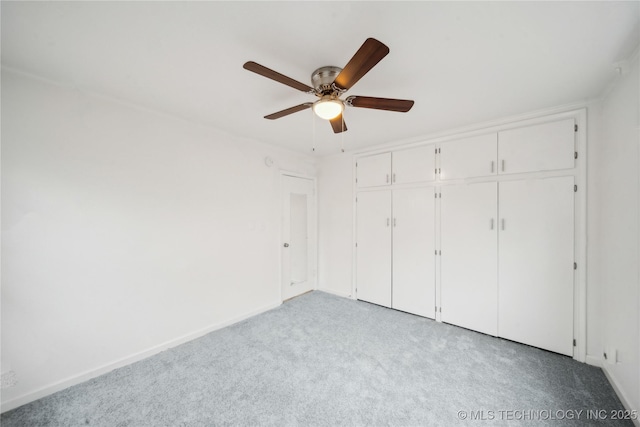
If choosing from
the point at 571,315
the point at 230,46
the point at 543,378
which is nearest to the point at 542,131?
the point at 571,315

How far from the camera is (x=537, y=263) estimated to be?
7.67 feet

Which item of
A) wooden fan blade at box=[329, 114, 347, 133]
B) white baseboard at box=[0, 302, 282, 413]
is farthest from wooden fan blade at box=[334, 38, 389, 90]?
white baseboard at box=[0, 302, 282, 413]

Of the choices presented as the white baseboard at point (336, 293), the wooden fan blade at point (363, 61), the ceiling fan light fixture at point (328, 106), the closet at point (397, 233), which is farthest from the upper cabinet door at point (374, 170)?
the wooden fan blade at point (363, 61)

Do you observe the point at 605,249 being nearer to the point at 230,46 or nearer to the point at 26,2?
the point at 230,46

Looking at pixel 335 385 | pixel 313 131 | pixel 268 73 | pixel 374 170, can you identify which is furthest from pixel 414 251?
pixel 268 73

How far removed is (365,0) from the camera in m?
1.12

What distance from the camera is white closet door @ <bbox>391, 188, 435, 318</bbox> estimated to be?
3.01 metres

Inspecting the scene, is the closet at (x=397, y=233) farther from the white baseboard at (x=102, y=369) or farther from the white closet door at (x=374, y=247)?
the white baseboard at (x=102, y=369)

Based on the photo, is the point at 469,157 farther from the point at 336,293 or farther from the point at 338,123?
the point at 336,293

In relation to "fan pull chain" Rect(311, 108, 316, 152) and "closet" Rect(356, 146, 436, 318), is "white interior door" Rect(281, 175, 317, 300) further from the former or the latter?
"closet" Rect(356, 146, 436, 318)

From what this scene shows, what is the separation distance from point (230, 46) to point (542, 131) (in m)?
2.92

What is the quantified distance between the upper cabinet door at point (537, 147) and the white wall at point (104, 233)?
3093mm

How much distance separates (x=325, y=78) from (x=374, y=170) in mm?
2083

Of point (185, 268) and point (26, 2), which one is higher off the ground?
point (26, 2)
